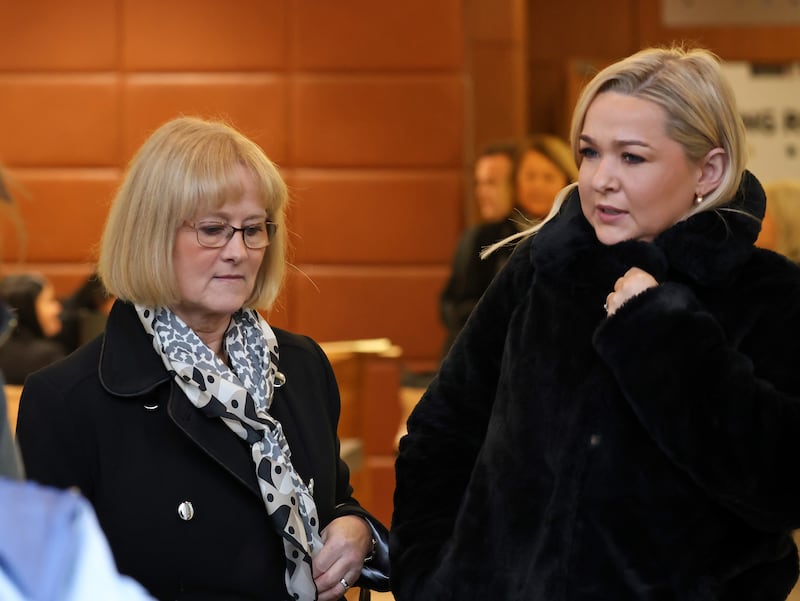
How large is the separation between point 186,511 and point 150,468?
0.08 meters

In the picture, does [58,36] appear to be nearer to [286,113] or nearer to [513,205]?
[286,113]

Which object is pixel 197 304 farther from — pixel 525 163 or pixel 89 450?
pixel 525 163

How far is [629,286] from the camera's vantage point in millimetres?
1537

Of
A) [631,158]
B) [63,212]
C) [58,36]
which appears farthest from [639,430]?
[58,36]

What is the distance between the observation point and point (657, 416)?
4.83 ft

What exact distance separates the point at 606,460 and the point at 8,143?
4.53m

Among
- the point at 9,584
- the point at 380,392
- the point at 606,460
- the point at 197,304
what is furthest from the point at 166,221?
the point at 380,392

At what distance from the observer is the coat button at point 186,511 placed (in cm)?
170

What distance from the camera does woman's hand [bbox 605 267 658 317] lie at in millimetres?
1529

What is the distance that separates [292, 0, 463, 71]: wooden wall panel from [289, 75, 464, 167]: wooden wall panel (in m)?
0.07

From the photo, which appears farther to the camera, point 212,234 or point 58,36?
point 58,36

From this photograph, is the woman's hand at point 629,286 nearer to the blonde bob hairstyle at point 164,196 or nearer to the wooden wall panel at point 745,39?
the blonde bob hairstyle at point 164,196

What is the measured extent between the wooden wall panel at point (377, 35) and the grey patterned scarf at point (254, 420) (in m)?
3.76

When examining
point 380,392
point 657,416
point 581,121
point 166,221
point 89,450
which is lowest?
point 380,392
